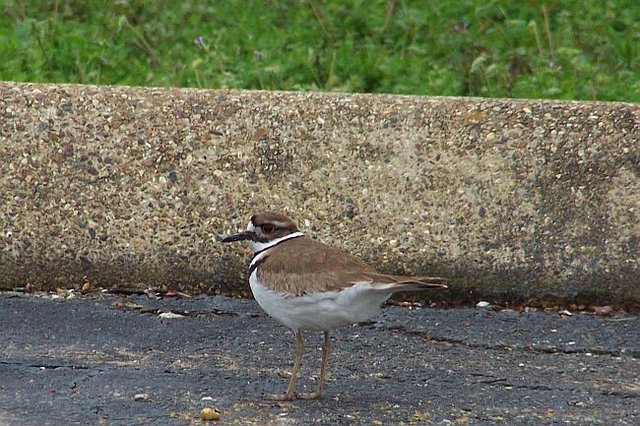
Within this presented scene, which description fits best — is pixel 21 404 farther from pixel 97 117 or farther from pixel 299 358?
pixel 97 117

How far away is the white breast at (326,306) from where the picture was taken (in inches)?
189

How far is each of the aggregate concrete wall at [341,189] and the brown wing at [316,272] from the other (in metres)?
1.31

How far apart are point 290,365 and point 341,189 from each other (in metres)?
1.27

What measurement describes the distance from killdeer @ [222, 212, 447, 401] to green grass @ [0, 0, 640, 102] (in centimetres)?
334

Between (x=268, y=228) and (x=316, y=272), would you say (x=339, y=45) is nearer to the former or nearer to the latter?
(x=268, y=228)

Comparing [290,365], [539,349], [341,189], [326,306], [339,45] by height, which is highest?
[326,306]

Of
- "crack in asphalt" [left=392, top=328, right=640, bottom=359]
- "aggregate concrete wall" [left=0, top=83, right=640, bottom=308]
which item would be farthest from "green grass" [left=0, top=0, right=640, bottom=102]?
"crack in asphalt" [left=392, top=328, right=640, bottom=359]

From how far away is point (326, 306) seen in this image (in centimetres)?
484

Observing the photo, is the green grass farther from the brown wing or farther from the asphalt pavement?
the brown wing

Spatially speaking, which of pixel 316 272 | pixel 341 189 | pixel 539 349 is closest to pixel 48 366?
pixel 316 272

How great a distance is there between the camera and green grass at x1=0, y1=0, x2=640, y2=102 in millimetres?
8570

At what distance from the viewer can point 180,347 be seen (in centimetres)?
562

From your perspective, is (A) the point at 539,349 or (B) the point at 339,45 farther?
(B) the point at 339,45

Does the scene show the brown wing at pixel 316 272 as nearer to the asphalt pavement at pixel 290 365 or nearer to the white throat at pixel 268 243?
the white throat at pixel 268 243
